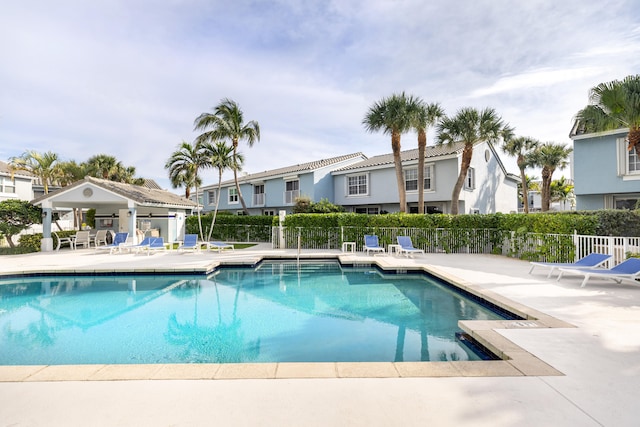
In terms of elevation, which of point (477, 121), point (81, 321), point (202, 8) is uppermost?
point (202, 8)

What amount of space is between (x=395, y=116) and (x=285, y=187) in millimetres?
13788

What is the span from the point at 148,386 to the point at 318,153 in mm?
28903

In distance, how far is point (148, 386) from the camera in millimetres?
3363

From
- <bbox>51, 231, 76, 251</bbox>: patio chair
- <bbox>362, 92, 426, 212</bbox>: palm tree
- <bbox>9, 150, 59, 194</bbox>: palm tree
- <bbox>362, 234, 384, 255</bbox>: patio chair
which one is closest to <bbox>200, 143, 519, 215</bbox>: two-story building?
<bbox>362, 92, 426, 212</bbox>: palm tree

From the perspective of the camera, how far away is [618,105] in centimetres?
983

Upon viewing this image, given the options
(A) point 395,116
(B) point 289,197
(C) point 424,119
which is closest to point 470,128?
(C) point 424,119

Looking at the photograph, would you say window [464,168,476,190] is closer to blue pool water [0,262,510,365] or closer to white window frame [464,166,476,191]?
white window frame [464,166,476,191]

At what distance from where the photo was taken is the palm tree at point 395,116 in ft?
61.8

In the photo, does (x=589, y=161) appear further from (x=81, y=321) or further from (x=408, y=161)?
(x=81, y=321)

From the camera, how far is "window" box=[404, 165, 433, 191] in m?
23.4

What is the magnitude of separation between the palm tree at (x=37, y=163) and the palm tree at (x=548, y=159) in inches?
1592

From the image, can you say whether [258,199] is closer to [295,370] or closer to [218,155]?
[218,155]

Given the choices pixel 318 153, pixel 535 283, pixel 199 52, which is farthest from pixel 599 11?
pixel 318 153

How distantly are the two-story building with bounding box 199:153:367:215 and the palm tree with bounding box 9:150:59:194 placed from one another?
14278 mm
